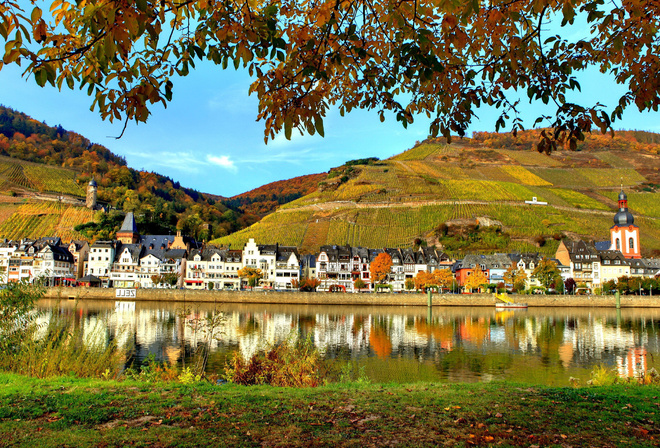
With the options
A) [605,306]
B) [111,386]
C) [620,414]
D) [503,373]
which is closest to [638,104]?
[620,414]

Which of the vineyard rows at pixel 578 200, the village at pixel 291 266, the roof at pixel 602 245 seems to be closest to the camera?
the village at pixel 291 266

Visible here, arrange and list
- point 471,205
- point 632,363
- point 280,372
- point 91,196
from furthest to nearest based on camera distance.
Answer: point 91,196, point 471,205, point 632,363, point 280,372

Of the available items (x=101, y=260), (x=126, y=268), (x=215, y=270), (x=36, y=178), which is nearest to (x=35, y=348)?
(x=215, y=270)

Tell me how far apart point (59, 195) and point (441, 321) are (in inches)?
4331

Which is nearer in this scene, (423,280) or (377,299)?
(377,299)

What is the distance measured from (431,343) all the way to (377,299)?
3449 cm

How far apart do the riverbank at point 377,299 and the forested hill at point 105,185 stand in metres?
39.6

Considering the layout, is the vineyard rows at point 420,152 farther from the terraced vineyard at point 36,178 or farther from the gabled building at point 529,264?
the terraced vineyard at point 36,178

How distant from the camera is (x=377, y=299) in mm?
61625

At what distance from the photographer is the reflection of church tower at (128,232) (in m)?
92.2

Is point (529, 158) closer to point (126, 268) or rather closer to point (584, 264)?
point (584, 264)

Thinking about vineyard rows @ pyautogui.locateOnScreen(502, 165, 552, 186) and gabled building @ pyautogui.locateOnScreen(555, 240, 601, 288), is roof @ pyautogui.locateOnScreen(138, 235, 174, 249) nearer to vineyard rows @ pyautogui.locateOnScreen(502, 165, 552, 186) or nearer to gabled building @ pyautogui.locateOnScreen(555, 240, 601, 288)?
gabled building @ pyautogui.locateOnScreen(555, 240, 601, 288)

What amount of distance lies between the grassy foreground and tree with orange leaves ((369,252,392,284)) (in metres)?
65.0

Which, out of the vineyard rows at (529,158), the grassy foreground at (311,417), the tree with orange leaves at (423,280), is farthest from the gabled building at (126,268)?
the vineyard rows at (529,158)
